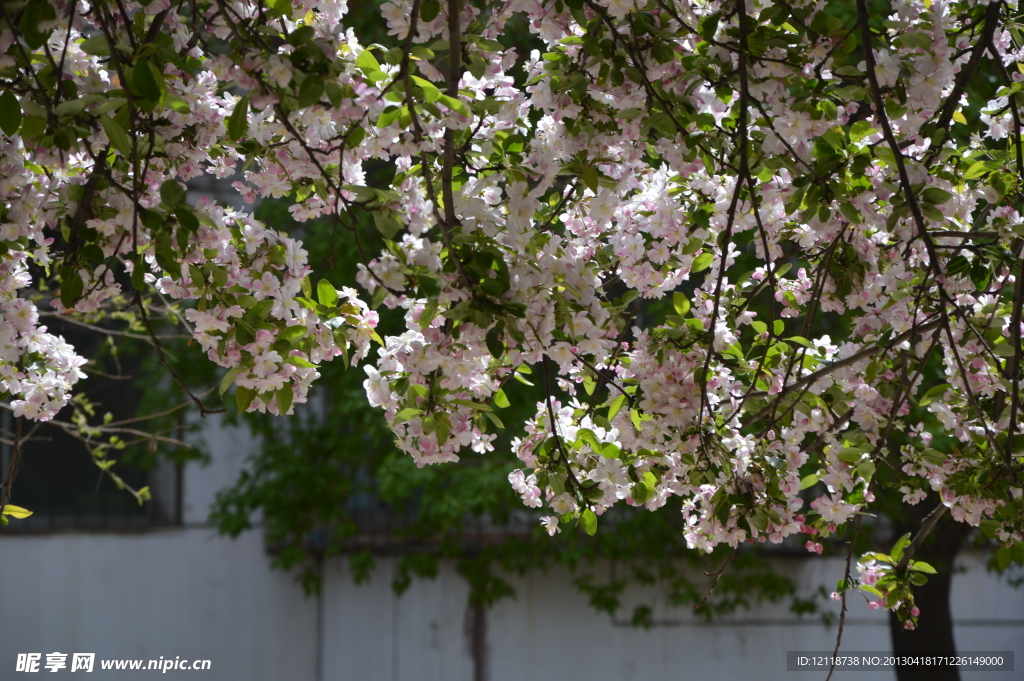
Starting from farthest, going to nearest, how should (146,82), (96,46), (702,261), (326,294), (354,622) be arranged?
(354,622) → (702,261) → (326,294) → (96,46) → (146,82)

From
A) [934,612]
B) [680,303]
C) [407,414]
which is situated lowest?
[934,612]

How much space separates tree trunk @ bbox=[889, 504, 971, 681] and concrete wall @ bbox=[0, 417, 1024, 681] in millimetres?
942

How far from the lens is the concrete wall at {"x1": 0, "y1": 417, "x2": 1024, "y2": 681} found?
4727 millimetres

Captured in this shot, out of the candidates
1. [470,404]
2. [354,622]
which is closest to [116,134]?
[470,404]

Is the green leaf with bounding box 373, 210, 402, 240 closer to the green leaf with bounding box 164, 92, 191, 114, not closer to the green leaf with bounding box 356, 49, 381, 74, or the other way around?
the green leaf with bounding box 356, 49, 381, 74

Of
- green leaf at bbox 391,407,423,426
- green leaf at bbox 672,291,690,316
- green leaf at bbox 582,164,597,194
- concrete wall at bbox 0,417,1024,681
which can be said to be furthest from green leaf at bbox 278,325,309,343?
concrete wall at bbox 0,417,1024,681

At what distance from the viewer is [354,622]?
4.86 m

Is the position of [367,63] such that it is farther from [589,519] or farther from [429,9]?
[589,519]

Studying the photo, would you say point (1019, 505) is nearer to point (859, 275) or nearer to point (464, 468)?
point (859, 275)

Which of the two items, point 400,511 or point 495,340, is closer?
point 495,340

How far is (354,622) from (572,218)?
359 centimetres

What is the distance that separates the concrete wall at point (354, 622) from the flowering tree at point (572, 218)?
2.96m

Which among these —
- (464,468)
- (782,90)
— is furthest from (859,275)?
(464,468)

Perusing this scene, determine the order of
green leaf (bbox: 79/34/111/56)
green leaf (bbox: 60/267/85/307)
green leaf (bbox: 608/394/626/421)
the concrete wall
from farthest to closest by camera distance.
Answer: the concrete wall → green leaf (bbox: 608/394/626/421) → green leaf (bbox: 60/267/85/307) → green leaf (bbox: 79/34/111/56)
